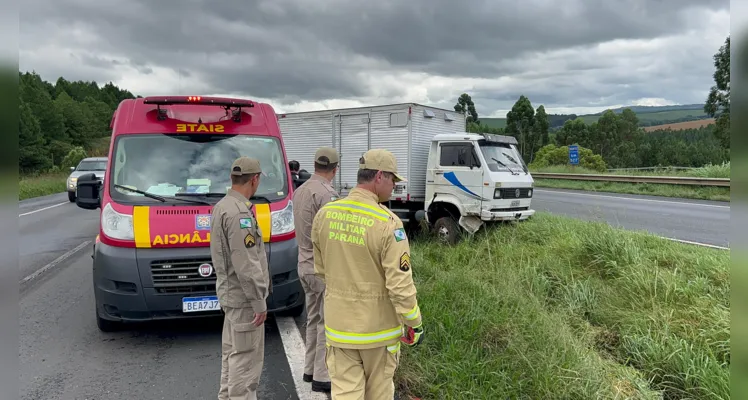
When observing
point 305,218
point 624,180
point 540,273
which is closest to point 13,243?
point 305,218

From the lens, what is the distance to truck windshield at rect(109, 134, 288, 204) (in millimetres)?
4734

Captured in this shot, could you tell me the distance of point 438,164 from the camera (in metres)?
9.60

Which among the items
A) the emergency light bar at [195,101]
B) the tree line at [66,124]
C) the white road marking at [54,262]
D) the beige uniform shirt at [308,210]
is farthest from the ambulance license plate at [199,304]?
the tree line at [66,124]

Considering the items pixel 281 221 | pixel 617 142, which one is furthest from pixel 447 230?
pixel 617 142

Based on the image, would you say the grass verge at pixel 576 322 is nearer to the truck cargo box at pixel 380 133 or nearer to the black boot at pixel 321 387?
the black boot at pixel 321 387

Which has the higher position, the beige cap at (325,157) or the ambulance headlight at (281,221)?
the beige cap at (325,157)

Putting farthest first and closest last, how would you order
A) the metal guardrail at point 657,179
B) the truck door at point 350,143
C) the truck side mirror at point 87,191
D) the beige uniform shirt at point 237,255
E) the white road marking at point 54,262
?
1. the metal guardrail at point 657,179
2. the truck door at point 350,143
3. the white road marking at point 54,262
4. the truck side mirror at point 87,191
5. the beige uniform shirt at point 237,255

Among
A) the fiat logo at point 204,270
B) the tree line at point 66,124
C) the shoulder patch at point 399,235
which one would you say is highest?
the tree line at point 66,124

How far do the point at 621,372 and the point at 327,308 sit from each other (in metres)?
2.53

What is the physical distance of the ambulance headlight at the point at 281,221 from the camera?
465 cm

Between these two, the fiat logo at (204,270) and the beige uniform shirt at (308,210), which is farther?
the fiat logo at (204,270)

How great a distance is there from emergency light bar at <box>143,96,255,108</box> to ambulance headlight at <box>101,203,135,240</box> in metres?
1.36

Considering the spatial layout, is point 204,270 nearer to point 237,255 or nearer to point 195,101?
point 237,255

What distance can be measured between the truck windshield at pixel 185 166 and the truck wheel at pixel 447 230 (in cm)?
Answer: 472
